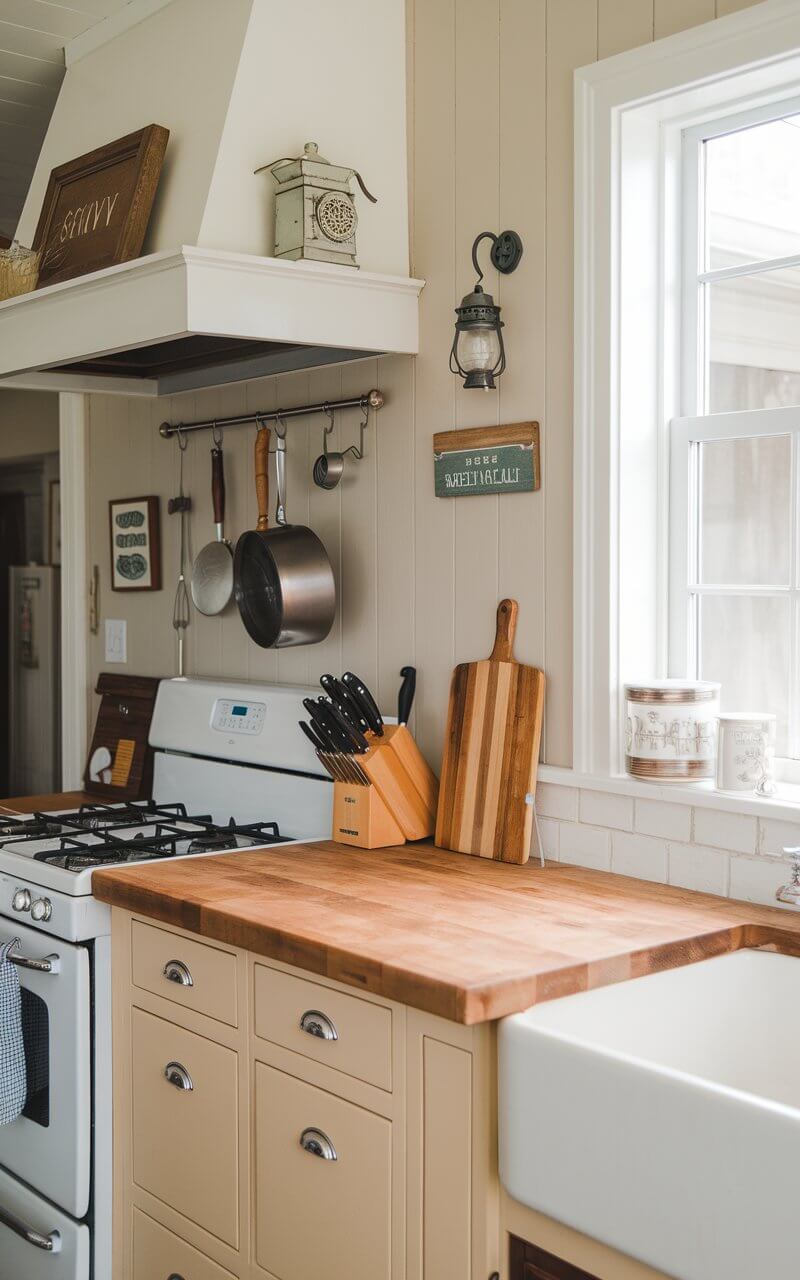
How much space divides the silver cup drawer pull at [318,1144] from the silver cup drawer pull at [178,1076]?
1.07 feet

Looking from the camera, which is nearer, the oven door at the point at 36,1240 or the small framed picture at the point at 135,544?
the oven door at the point at 36,1240

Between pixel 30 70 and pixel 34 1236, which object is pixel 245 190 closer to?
pixel 30 70

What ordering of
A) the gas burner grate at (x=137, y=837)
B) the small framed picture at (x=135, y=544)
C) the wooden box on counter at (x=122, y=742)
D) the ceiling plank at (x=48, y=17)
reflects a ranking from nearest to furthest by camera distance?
1. the gas burner grate at (x=137, y=837)
2. the ceiling plank at (x=48, y=17)
3. the wooden box on counter at (x=122, y=742)
4. the small framed picture at (x=135, y=544)

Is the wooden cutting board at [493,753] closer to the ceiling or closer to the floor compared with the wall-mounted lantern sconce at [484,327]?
closer to the floor

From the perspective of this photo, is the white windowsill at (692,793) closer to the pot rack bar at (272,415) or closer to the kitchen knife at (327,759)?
the kitchen knife at (327,759)

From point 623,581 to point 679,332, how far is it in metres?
0.47

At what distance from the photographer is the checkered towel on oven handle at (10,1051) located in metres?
2.31

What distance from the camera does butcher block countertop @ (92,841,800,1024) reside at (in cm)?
165

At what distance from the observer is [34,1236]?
2.36 m

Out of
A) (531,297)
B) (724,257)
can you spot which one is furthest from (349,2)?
(724,257)

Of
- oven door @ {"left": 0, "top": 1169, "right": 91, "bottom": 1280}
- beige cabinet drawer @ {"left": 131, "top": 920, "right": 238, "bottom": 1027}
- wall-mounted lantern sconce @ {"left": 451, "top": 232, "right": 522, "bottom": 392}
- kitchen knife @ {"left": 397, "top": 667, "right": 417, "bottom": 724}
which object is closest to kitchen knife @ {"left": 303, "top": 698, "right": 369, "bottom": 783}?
kitchen knife @ {"left": 397, "top": 667, "right": 417, "bottom": 724}

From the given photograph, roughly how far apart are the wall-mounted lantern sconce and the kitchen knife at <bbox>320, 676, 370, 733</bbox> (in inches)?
25.7

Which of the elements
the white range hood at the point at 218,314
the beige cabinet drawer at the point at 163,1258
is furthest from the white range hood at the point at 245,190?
the beige cabinet drawer at the point at 163,1258

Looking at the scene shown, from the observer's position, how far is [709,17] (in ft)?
6.72
